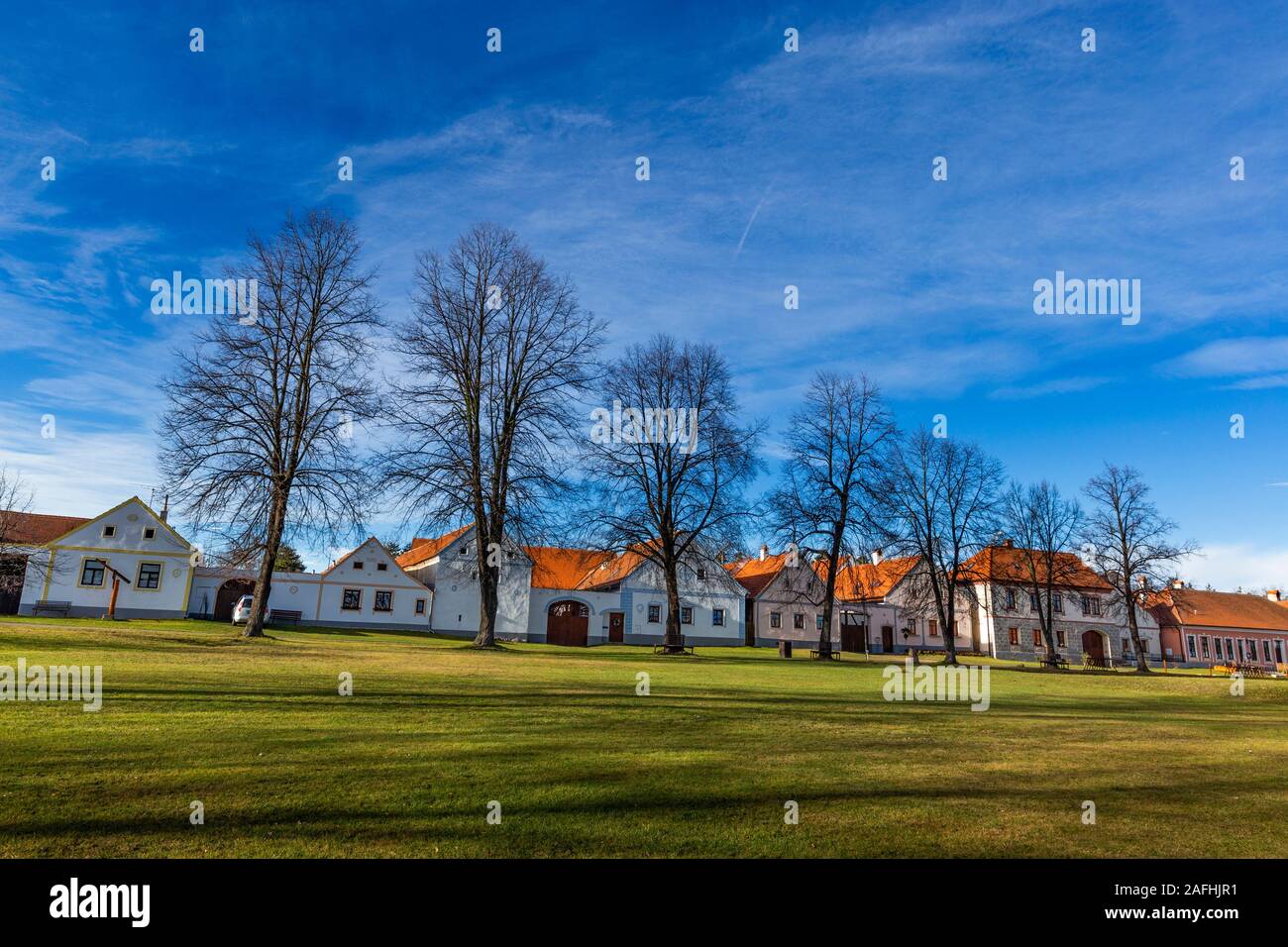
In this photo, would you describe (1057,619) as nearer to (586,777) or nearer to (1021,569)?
(1021,569)

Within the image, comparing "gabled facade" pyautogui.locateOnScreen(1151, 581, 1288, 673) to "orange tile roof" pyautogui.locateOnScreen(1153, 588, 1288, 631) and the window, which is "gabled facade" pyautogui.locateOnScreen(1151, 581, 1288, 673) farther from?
the window

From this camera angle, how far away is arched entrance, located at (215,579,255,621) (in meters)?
54.9

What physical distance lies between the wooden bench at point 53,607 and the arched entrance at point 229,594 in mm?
9108

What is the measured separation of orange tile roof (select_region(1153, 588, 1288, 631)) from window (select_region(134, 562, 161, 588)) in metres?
86.3

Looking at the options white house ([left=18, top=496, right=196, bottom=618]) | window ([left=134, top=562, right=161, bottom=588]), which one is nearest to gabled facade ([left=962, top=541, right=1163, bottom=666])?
white house ([left=18, top=496, right=196, bottom=618])

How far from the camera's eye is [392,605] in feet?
187

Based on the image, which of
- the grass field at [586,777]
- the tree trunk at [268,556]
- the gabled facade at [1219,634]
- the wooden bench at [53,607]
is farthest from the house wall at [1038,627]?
the wooden bench at [53,607]

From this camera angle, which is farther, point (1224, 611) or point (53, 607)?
point (1224, 611)

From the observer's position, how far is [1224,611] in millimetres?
75125

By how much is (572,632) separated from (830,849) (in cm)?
5254

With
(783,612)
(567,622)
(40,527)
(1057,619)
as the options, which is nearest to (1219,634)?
(1057,619)

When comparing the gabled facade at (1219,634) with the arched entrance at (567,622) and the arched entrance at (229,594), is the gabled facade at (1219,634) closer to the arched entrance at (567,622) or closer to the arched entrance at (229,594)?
the arched entrance at (567,622)

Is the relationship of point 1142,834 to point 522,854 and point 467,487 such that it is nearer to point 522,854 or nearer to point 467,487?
point 522,854

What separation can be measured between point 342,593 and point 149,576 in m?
12.4
